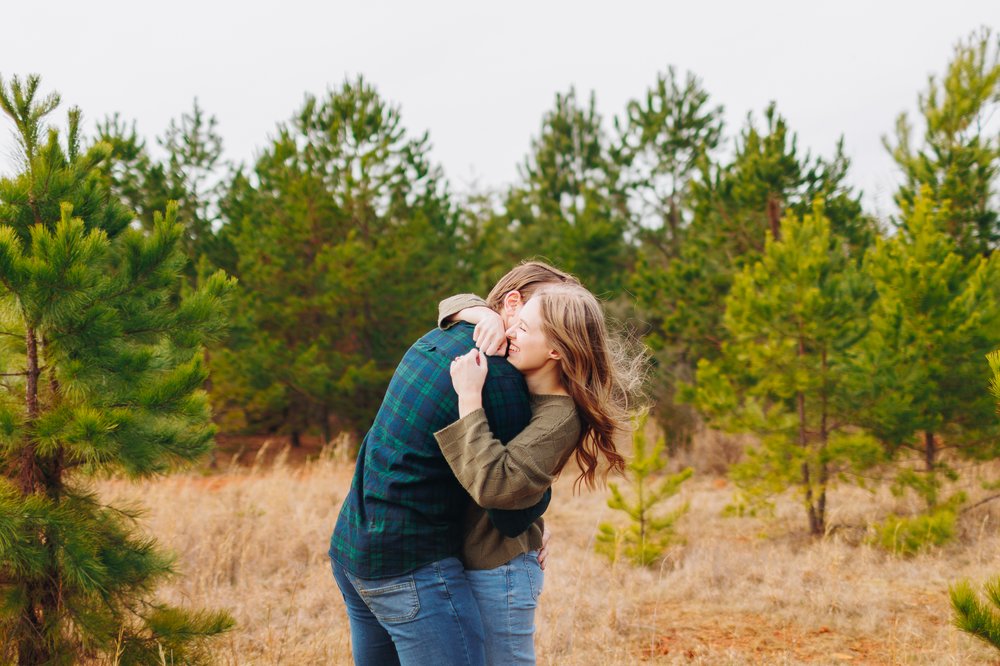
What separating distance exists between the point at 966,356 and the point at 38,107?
7.54m

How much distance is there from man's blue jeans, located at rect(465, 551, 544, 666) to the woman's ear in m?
0.71

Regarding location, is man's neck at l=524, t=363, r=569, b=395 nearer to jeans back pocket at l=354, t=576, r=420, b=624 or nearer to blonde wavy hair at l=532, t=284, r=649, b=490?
blonde wavy hair at l=532, t=284, r=649, b=490

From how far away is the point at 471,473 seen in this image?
1.75 metres

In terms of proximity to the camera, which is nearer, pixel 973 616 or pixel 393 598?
pixel 393 598

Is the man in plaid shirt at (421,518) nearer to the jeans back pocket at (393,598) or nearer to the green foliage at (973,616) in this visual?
the jeans back pocket at (393,598)

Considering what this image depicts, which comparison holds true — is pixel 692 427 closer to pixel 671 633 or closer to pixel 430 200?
pixel 430 200

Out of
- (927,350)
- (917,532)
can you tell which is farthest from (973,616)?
(927,350)

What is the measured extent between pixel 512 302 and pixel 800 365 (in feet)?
19.9

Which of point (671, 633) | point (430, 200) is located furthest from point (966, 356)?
point (430, 200)

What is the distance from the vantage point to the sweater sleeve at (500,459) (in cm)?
175

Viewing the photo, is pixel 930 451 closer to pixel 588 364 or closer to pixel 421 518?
pixel 588 364

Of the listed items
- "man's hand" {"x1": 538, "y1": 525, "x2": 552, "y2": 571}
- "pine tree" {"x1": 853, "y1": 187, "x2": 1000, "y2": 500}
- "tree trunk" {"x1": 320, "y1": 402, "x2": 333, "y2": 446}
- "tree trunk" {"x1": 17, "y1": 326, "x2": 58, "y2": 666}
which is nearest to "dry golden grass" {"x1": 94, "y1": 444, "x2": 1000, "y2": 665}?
"tree trunk" {"x1": 17, "y1": 326, "x2": 58, "y2": 666}

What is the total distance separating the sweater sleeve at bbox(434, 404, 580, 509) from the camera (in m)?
1.75

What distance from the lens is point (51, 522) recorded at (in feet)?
9.61
